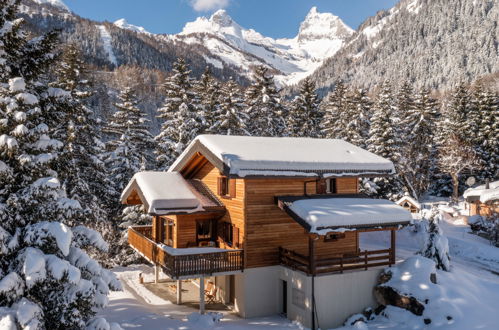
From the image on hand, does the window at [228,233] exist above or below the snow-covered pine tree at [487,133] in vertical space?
below

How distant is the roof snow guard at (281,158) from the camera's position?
18.5 m

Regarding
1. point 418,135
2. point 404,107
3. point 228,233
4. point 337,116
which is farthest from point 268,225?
point 404,107

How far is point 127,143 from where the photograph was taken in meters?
34.8

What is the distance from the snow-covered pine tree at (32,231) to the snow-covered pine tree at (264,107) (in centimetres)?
3166

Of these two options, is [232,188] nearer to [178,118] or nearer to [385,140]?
[178,118]

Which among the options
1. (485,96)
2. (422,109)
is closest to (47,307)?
(422,109)

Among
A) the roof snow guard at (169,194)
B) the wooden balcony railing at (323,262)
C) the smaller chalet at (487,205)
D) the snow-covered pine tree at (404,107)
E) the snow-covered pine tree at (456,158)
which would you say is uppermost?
the snow-covered pine tree at (404,107)

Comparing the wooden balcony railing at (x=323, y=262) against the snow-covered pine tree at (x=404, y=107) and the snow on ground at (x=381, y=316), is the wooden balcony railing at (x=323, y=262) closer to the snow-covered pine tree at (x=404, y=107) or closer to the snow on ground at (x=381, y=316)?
the snow on ground at (x=381, y=316)

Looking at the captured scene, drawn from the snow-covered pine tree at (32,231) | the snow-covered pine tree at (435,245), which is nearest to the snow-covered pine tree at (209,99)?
the snow-covered pine tree at (435,245)

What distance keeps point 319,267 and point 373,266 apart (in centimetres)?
308

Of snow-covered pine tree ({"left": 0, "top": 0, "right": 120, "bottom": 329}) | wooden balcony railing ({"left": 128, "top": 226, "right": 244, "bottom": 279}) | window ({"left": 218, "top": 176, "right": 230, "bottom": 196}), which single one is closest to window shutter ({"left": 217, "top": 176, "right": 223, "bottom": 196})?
window ({"left": 218, "top": 176, "right": 230, "bottom": 196})

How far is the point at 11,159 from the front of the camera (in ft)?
37.0

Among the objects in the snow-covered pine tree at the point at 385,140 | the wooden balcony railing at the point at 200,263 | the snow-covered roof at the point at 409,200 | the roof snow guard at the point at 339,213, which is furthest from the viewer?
the snow-covered pine tree at the point at 385,140

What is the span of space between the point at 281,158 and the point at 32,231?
11933 millimetres
